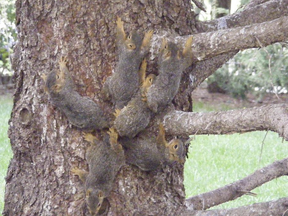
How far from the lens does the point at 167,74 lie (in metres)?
1.86

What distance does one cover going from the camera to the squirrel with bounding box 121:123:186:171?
6.10 ft

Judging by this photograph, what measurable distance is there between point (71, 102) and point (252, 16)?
3.31 ft

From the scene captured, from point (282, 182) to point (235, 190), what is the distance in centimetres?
287

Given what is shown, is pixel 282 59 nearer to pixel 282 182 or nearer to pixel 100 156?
pixel 282 182

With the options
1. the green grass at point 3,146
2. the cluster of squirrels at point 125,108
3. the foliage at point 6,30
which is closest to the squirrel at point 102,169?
the cluster of squirrels at point 125,108

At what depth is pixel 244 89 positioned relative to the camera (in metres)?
8.86

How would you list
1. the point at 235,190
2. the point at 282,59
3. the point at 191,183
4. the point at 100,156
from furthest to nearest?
the point at 282,59, the point at 191,183, the point at 235,190, the point at 100,156

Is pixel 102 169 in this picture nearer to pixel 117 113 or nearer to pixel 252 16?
pixel 117 113

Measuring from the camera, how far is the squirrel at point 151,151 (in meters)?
1.86

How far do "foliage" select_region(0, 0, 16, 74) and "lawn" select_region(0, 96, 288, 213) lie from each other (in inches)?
120

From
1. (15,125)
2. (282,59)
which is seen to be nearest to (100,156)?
(15,125)

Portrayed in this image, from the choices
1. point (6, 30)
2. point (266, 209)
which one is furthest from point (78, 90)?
point (6, 30)

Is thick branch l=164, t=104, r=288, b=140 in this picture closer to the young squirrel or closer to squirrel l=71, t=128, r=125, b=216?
the young squirrel

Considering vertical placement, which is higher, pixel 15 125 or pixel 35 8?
pixel 35 8
